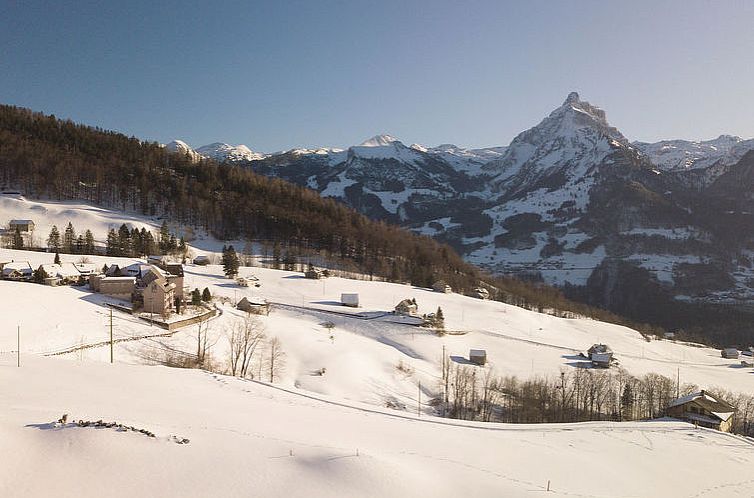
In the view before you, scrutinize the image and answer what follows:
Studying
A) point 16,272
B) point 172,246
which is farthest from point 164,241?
point 16,272

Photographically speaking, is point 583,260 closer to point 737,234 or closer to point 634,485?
point 737,234

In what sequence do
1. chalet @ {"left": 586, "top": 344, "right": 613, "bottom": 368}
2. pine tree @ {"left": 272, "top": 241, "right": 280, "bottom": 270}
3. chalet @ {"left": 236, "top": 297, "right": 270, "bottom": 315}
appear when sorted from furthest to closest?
pine tree @ {"left": 272, "top": 241, "right": 280, "bottom": 270}, chalet @ {"left": 586, "top": 344, "right": 613, "bottom": 368}, chalet @ {"left": 236, "top": 297, "right": 270, "bottom": 315}

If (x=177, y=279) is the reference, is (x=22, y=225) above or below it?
above

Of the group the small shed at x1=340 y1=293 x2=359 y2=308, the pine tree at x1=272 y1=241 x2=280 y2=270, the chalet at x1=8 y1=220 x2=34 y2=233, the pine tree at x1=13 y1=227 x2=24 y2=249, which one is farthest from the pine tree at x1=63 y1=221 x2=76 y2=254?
the small shed at x1=340 y1=293 x2=359 y2=308

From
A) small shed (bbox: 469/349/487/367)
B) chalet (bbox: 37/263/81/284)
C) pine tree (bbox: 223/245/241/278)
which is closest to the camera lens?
chalet (bbox: 37/263/81/284)

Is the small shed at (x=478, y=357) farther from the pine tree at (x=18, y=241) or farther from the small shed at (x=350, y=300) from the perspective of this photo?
the pine tree at (x=18, y=241)

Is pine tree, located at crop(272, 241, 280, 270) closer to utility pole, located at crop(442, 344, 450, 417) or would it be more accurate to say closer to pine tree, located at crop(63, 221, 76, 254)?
pine tree, located at crop(63, 221, 76, 254)

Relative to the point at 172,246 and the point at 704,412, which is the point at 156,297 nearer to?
the point at 172,246
